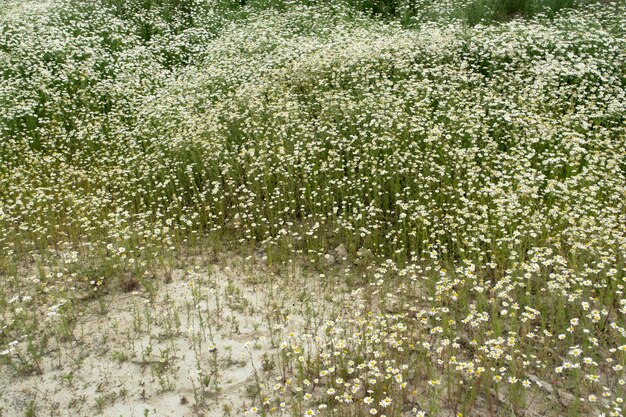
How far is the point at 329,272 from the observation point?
19.9 feet

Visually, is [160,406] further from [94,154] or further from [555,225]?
[94,154]

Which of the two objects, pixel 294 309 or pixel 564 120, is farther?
pixel 564 120

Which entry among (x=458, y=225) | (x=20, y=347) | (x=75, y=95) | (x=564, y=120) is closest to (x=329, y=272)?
(x=458, y=225)

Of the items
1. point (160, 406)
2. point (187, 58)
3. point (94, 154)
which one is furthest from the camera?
point (187, 58)

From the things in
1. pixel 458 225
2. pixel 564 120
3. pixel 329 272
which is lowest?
pixel 329 272

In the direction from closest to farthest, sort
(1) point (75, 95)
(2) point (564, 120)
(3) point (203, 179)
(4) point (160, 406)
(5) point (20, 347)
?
(4) point (160, 406) → (5) point (20, 347) → (2) point (564, 120) → (3) point (203, 179) → (1) point (75, 95)

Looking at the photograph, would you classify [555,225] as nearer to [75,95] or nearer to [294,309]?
[294,309]

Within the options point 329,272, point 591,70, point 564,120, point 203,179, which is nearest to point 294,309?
point 329,272

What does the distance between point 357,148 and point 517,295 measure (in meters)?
3.10

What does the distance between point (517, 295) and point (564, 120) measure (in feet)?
10.3

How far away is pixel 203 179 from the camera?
312 inches

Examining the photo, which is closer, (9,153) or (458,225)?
(458,225)

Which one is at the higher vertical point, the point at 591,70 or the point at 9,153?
the point at 591,70

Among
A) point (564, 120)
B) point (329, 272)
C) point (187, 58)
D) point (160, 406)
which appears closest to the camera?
point (160, 406)
